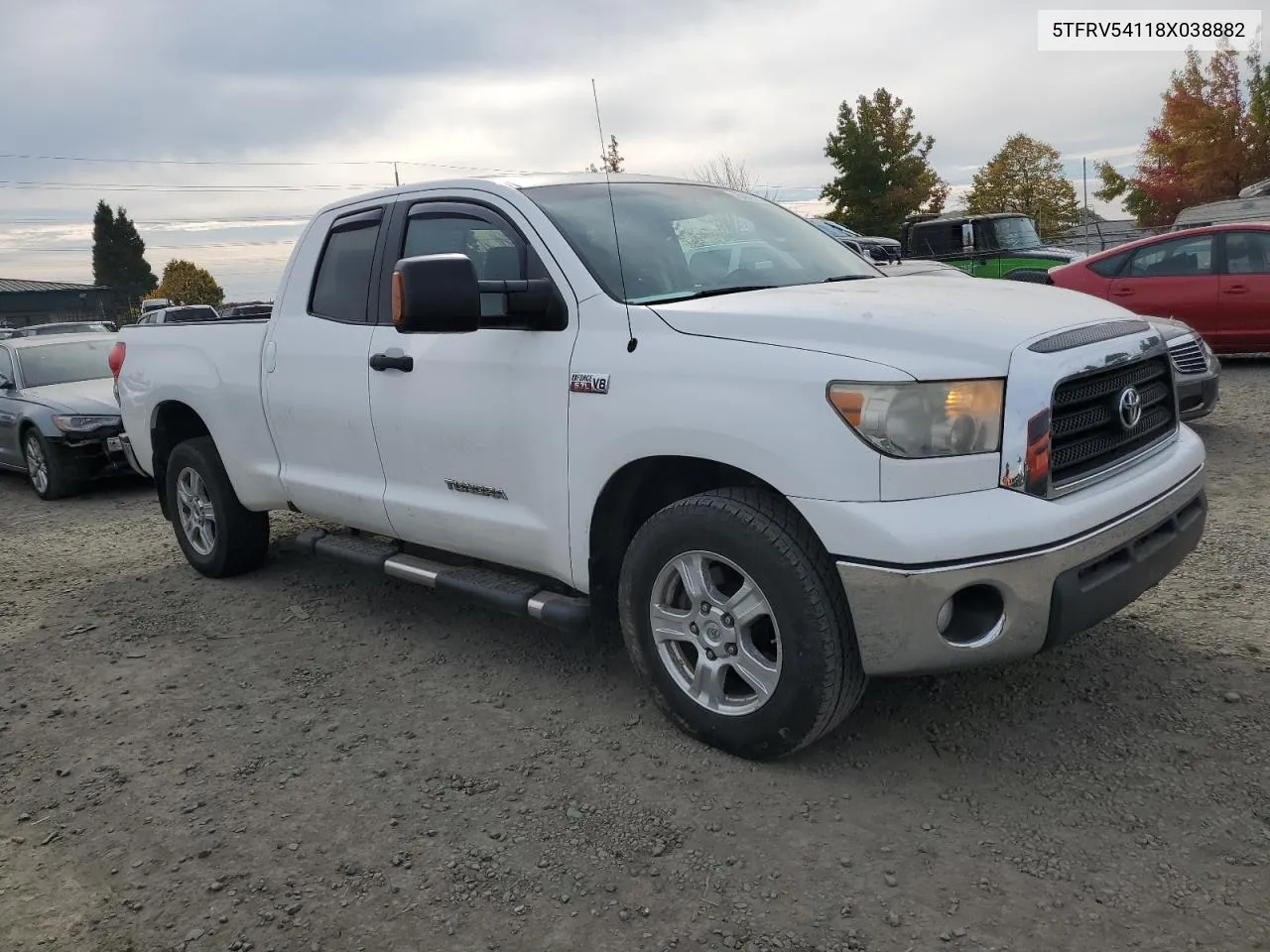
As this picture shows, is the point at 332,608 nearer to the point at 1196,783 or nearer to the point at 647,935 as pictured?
the point at 647,935

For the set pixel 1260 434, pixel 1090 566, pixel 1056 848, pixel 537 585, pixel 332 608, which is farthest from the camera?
pixel 1260 434

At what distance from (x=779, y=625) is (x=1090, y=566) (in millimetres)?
905

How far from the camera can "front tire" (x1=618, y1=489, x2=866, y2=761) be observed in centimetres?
307

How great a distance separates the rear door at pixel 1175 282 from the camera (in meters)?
10.3

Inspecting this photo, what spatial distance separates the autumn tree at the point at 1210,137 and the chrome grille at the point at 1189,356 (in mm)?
33782

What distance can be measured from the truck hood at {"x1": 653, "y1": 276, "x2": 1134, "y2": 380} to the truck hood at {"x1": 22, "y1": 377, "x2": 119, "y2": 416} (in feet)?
25.6

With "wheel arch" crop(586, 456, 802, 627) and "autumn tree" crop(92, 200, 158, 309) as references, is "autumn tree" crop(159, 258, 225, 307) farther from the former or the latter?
"wheel arch" crop(586, 456, 802, 627)

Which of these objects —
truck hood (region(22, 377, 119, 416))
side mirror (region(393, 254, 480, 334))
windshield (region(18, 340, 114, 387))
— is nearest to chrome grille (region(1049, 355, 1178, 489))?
side mirror (region(393, 254, 480, 334))

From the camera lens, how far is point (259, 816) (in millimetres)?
3318

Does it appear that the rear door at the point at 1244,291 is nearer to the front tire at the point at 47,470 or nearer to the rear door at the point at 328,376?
the rear door at the point at 328,376

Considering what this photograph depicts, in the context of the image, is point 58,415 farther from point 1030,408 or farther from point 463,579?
point 1030,408

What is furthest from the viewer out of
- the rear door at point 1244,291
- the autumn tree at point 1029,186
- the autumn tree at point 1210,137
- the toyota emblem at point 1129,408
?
the autumn tree at point 1029,186

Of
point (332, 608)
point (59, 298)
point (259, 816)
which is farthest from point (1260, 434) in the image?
point (59, 298)

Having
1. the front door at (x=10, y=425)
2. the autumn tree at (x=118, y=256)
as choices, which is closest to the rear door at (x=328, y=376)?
the front door at (x=10, y=425)
